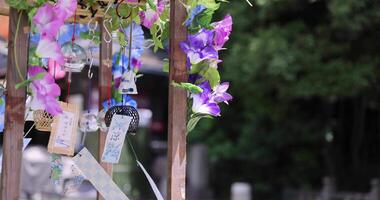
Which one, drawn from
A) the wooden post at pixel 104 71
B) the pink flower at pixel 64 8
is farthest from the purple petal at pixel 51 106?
the wooden post at pixel 104 71

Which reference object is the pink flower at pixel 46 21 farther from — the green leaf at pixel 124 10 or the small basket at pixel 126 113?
the small basket at pixel 126 113

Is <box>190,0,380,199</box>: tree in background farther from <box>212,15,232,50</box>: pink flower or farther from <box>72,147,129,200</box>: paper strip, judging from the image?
<box>72,147,129,200</box>: paper strip

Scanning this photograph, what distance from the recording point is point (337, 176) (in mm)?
12781

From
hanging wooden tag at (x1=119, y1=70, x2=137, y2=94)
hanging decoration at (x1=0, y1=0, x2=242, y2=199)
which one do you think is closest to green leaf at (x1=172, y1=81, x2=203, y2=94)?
hanging decoration at (x1=0, y1=0, x2=242, y2=199)

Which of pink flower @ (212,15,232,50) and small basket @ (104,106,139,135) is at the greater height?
pink flower @ (212,15,232,50)

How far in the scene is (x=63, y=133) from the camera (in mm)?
2326

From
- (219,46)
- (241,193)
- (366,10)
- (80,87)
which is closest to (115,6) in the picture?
(219,46)

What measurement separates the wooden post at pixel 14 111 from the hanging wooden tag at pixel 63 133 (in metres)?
0.25

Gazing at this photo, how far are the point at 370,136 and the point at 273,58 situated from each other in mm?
4677

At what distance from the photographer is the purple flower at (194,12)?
236 cm

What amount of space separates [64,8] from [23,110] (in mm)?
393

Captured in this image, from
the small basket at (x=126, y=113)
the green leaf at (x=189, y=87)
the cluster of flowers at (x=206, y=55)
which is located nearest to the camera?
the green leaf at (x=189, y=87)

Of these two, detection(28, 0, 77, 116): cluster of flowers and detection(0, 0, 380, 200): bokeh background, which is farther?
detection(0, 0, 380, 200): bokeh background

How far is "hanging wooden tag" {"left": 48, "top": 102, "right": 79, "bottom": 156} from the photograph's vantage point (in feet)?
7.59
